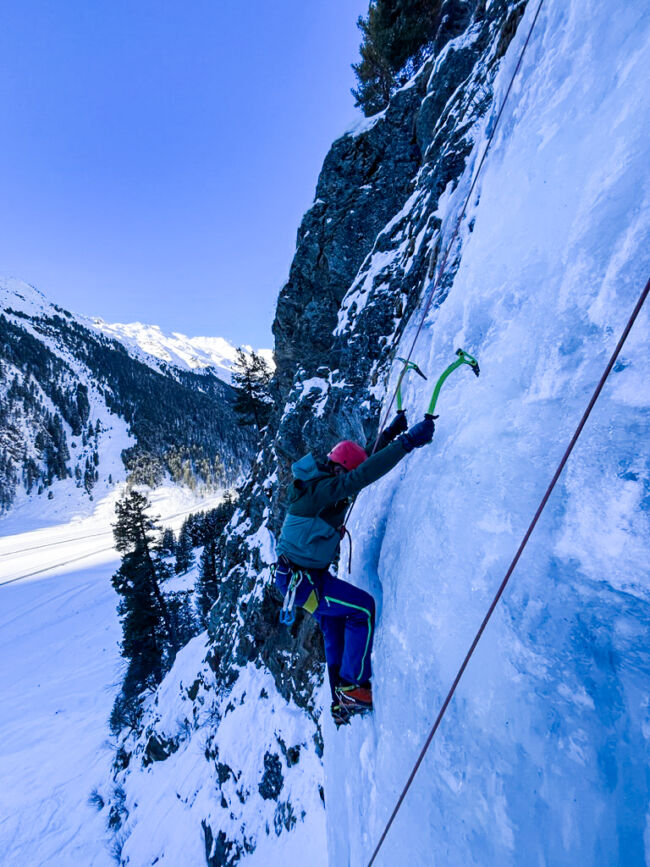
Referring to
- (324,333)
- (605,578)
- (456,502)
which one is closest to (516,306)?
(456,502)

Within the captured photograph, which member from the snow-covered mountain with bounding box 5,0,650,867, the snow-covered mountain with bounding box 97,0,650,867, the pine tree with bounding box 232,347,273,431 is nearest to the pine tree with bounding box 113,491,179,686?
the pine tree with bounding box 232,347,273,431

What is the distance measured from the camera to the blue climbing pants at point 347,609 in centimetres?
333

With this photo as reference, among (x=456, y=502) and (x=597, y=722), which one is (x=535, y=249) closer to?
(x=456, y=502)

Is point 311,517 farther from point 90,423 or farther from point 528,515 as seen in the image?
point 90,423

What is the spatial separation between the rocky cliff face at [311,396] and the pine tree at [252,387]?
6225mm

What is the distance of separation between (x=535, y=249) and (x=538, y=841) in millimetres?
3192

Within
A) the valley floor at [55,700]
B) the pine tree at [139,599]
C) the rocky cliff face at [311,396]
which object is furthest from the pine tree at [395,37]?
the valley floor at [55,700]

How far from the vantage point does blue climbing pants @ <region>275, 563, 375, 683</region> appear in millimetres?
3326

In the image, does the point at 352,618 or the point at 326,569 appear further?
the point at 326,569

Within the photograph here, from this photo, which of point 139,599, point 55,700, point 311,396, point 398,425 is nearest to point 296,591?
point 398,425

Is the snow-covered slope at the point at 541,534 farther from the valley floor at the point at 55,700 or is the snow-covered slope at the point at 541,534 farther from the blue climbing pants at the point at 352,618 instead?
the valley floor at the point at 55,700

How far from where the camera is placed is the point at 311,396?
11688 millimetres

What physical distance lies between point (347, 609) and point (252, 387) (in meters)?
21.4

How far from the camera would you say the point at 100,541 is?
186 feet
